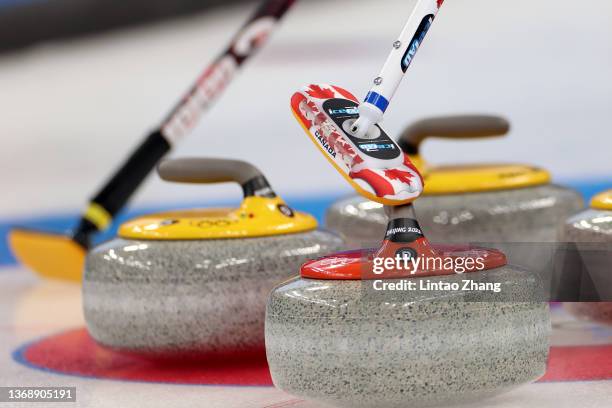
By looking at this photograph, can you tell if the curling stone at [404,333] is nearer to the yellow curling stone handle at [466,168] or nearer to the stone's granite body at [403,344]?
the stone's granite body at [403,344]

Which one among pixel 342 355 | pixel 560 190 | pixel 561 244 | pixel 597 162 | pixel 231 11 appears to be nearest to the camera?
pixel 342 355

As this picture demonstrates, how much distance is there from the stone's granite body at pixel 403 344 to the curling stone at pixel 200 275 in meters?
0.49

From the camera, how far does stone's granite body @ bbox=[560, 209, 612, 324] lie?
214 centimetres

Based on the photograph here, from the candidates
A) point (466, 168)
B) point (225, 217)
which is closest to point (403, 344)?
point (225, 217)

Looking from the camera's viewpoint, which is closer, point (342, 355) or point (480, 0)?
point (342, 355)

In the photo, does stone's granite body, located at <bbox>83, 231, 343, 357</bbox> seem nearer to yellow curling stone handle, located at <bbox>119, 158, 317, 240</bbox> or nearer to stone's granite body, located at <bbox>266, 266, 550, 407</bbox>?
yellow curling stone handle, located at <bbox>119, 158, 317, 240</bbox>

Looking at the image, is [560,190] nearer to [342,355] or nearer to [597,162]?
[342,355]

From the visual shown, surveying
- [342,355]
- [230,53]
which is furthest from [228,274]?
[230,53]

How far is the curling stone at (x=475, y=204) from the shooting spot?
2697 mm

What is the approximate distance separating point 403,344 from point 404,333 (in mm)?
16

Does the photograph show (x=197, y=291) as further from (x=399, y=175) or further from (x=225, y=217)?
(x=399, y=175)

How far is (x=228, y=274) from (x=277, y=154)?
8.92 ft

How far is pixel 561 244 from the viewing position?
224 cm

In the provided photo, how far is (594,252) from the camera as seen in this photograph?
2191 millimetres
